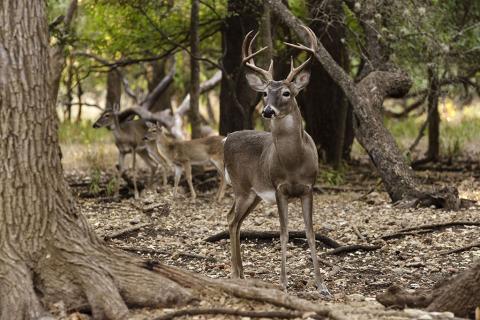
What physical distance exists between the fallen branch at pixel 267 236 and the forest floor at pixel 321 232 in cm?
6

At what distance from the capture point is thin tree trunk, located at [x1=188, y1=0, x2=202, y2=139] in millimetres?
13664

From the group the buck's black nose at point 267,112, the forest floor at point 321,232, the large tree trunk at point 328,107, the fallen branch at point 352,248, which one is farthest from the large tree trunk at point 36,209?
the large tree trunk at point 328,107

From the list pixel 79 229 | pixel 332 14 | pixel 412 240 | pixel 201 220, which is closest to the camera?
pixel 79 229

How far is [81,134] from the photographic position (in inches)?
763

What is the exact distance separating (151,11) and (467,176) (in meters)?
5.91

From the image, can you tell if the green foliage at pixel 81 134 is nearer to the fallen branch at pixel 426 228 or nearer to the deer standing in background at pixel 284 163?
the fallen branch at pixel 426 228

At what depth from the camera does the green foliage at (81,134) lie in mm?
18862

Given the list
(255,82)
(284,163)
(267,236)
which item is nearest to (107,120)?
(267,236)

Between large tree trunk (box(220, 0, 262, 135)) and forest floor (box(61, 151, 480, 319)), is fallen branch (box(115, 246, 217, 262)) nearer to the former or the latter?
forest floor (box(61, 151, 480, 319))

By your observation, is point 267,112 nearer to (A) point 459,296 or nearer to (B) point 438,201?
(A) point 459,296

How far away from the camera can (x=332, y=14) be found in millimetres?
12141

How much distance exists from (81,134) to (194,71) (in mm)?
5746

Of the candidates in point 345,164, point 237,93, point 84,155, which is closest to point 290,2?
point 237,93

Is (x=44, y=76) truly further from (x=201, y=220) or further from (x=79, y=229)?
(x=201, y=220)
